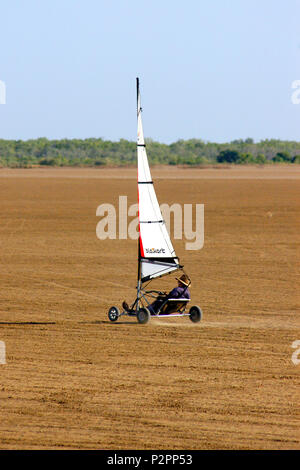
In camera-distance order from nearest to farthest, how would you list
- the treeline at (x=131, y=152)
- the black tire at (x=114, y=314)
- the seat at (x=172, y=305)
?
the seat at (x=172, y=305)
the black tire at (x=114, y=314)
the treeline at (x=131, y=152)

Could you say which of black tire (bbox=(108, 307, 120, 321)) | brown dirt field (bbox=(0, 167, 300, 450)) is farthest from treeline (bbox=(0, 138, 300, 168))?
black tire (bbox=(108, 307, 120, 321))

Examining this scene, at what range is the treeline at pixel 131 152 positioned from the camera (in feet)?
290

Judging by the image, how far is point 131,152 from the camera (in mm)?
104938

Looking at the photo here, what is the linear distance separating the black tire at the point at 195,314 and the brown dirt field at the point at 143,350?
12 cm

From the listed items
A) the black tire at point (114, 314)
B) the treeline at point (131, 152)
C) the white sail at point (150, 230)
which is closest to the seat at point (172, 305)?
the white sail at point (150, 230)

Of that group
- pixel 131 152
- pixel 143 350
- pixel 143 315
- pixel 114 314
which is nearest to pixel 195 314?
pixel 143 315

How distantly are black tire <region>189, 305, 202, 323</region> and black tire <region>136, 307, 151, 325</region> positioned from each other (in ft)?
2.52

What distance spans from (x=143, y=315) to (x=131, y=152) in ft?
293

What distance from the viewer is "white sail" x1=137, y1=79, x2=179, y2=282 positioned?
16219 millimetres

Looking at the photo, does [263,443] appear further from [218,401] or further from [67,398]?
[67,398]

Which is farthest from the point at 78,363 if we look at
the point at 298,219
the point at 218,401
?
the point at 298,219

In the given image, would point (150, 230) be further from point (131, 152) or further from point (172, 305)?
point (131, 152)

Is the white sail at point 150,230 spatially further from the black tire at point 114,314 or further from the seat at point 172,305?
the black tire at point 114,314
